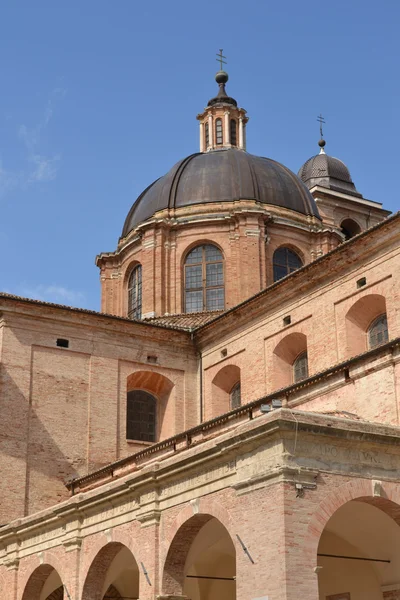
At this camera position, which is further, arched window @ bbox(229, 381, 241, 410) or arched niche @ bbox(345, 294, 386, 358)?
arched window @ bbox(229, 381, 241, 410)

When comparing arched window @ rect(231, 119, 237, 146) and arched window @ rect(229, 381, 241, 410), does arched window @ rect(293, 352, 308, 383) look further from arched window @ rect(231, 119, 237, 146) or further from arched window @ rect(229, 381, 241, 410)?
arched window @ rect(231, 119, 237, 146)

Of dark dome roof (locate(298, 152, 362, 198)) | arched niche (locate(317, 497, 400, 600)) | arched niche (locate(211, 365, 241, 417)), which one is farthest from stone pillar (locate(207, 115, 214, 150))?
arched niche (locate(317, 497, 400, 600))

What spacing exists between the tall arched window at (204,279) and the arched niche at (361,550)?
49.3 feet

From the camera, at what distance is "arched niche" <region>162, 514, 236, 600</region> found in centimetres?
1780

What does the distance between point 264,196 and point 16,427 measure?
41.6 feet

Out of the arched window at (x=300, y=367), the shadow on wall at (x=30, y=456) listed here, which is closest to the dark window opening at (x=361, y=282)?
the arched window at (x=300, y=367)

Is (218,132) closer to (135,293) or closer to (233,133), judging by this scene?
(233,133)

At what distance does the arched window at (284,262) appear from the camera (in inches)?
1342

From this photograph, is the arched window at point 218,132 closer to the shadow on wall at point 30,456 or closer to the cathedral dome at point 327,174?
the cathedral dome at point 327,174

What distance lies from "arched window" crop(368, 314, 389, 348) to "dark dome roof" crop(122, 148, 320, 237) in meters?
10.6

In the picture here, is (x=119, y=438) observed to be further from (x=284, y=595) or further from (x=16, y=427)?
(x=284, y=595)

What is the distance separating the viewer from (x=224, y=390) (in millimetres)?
29672

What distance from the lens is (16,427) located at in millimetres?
26969

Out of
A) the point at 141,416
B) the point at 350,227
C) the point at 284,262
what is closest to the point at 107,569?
the point at 141,416
